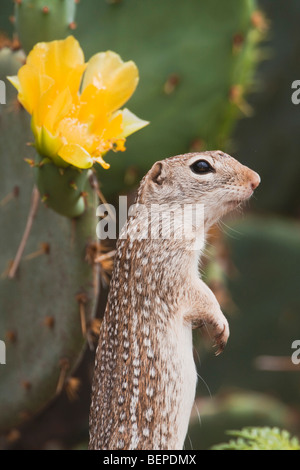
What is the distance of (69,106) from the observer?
2.42ft

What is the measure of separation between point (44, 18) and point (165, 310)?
48 cm

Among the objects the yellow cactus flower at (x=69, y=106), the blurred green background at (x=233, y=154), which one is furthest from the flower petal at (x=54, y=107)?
the blurred green background at (x=233, y=154)

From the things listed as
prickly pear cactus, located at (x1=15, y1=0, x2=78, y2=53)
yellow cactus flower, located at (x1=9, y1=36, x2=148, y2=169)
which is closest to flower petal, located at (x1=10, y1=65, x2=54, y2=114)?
yellow cactus flower, located at (x1=9, y1=36, x2=148, y2=169)

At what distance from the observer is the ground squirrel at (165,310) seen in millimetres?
722

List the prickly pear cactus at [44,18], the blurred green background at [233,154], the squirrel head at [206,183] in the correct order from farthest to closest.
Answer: the blurred green background at [233,154] → the prickly pear cactus at [44,18] → the squirrel head at [206,183]

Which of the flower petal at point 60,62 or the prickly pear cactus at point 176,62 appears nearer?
the flower petal at point 60,62

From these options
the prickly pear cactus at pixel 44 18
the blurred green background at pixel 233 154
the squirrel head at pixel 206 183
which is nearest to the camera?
the squirrel head at pixel 206 183

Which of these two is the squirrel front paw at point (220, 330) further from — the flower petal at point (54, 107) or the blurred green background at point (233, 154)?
the flower petal at point (54, 107)

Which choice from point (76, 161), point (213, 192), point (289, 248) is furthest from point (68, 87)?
point (289, 248)

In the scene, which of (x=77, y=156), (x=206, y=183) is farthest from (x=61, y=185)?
(x=206, y=183)

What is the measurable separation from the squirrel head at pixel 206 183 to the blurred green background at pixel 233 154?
51mm

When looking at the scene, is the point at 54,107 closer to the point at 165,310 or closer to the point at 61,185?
the point at 61,185

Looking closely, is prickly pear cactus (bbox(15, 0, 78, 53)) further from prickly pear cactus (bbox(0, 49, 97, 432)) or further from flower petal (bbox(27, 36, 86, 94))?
flower petal (bbox(27, 36, 86, 94))
